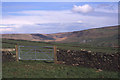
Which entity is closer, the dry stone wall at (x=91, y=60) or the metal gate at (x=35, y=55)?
the dry stone wall at (x=91, y=60)

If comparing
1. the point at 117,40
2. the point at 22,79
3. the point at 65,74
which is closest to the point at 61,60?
the point at 65,74

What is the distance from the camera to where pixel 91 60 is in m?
15.4

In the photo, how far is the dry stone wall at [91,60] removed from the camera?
1384 cm

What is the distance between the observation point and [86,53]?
55.7 ft

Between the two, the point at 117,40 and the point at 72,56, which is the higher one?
the point at 117,40

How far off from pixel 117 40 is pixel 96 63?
399 inches

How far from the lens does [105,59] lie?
1533 cm

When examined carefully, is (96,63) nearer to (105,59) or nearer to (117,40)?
(105,59)

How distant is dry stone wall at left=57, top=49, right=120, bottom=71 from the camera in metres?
13.8

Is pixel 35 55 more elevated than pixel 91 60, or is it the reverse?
pixel 35 55

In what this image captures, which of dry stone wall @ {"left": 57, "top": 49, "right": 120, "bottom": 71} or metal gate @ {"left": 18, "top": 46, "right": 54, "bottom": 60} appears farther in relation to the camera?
metal gate @ {"left": 18, "top": 46, "right": 54, "bottom": 60}

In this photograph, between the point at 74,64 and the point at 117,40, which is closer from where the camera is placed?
the point at 74,64

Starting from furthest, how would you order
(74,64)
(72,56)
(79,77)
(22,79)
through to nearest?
1. (72,56)
2. (74,64)
3. (79,77)
4. (22,79)

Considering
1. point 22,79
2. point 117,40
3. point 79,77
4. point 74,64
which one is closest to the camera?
point 22,79
